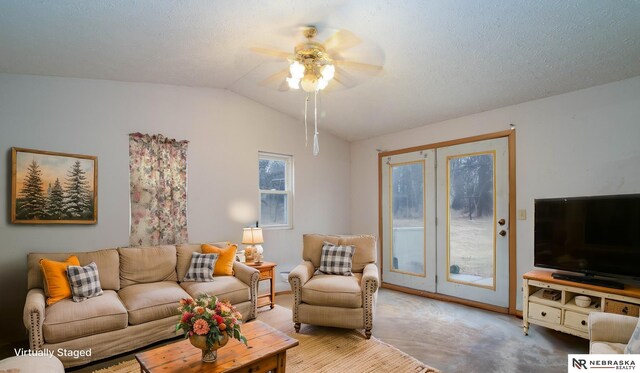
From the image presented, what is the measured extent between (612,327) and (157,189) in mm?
4098

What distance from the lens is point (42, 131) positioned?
10.1ft

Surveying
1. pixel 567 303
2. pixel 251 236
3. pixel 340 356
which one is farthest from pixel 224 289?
pixel 567 303

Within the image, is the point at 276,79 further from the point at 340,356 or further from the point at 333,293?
the point at 340,356

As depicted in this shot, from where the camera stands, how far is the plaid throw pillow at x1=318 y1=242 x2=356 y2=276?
3562 millimetres

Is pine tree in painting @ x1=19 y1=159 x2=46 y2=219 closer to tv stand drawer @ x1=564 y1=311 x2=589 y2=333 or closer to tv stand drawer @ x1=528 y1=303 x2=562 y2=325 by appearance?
tv stand drawer @ x1=528 y1=303 x2=562 y2=325

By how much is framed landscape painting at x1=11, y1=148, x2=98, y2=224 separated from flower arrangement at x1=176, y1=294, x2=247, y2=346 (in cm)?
209

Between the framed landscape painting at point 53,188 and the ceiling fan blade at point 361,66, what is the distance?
2.69 meters

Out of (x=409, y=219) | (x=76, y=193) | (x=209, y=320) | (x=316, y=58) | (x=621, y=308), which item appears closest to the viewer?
(x=209, y=320)

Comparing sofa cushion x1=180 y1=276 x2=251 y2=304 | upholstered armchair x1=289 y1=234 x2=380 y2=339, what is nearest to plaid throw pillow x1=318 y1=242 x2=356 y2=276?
upholstered armchair x1=289 y1=234 x2=380 y2=339

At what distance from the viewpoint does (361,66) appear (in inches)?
124

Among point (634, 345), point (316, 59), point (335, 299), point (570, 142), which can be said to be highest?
point (316, 59)

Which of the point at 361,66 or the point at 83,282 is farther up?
the point at 361,66

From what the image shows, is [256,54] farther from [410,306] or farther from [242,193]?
[410,306]

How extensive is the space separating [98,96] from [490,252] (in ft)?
15.4
